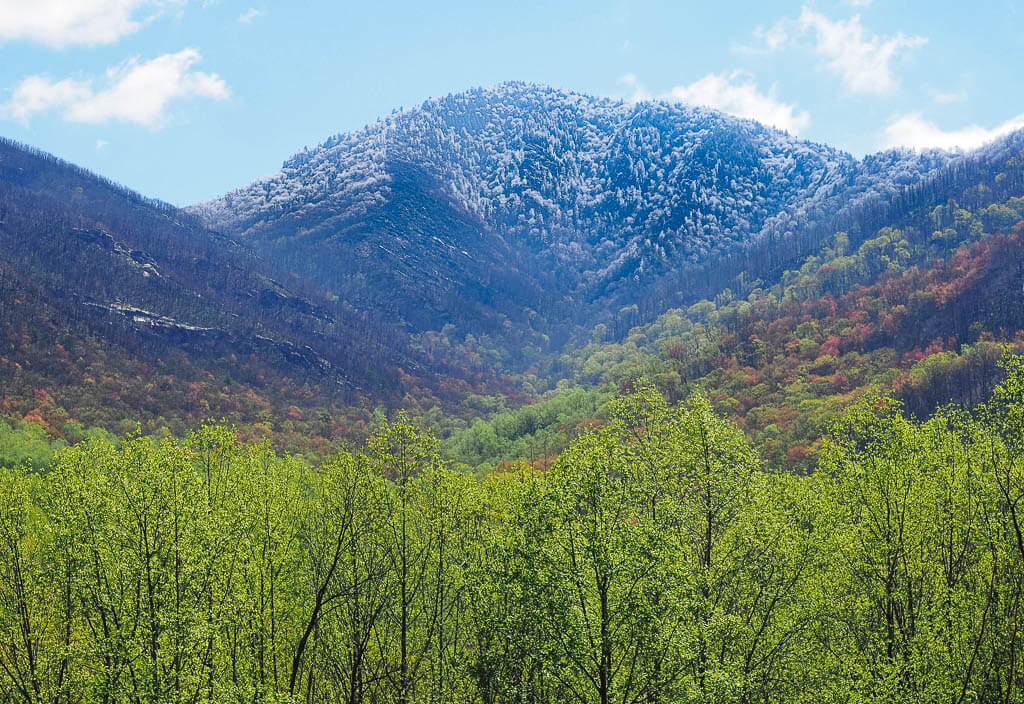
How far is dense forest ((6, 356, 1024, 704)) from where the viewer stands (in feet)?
87.4

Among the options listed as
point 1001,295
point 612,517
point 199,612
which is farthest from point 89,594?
point 1001,295

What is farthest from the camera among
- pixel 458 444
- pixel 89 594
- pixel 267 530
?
pixel 458 444

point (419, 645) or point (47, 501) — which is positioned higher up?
point (47, 501)

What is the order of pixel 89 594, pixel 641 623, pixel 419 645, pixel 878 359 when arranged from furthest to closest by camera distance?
pixel 878 359, pixel 419 645, pixel 89 594, pixel 641 623

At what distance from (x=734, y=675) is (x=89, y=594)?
30539 mm

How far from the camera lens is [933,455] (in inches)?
1497

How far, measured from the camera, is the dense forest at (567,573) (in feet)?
87.4

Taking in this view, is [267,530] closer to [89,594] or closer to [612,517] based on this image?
[89,594]

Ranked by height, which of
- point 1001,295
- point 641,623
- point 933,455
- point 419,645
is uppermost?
point 1001,295

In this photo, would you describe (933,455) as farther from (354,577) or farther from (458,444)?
(458,444)

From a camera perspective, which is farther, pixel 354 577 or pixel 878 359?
pixel 878 359

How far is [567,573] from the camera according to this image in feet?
86.5

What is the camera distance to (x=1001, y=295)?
182500mm

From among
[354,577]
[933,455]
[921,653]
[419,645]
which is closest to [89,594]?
[354,577]
